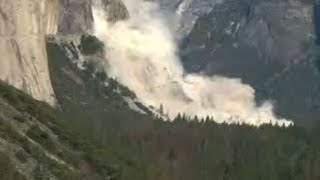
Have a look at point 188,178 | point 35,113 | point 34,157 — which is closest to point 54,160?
point 34,157

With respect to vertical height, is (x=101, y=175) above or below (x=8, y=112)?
below

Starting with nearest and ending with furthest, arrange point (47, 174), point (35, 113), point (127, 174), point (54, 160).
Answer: point (47, 174), point (54, 160), point (35, 113), point (127, 174)

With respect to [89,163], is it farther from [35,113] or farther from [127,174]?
[127,174]

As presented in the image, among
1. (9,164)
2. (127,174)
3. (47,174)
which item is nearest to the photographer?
(9,164)

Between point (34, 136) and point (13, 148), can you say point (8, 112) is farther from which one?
point (13, 148)

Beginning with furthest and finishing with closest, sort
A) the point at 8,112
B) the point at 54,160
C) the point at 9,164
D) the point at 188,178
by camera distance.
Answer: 1. the point at 188,178
2. the point at 8,112
3. the point at 54,160
4. the point at 9,164

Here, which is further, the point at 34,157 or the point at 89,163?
the point at 89,163

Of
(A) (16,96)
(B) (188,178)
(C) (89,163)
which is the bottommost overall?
(B) (188,178)

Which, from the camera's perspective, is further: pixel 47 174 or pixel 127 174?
pixel 127 174

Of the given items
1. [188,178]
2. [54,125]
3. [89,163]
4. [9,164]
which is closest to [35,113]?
[54,125]
